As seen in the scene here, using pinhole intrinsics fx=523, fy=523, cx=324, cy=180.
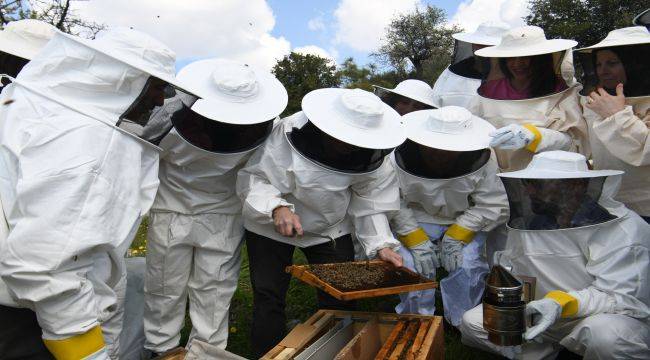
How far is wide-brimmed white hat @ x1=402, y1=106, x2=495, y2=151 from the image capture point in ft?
13.0

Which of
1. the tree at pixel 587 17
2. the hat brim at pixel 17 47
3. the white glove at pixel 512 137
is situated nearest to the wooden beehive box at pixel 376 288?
the white glove at pixel 512 137

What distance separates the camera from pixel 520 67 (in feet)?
14.1

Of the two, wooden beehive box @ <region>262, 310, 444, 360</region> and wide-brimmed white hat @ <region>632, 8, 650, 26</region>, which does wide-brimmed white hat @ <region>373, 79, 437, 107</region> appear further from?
wooden beehive box @ <region>262, 310, 444, 360</region>

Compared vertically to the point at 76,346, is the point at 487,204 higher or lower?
lower

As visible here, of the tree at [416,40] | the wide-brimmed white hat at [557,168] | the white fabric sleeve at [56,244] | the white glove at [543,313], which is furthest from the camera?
the tree at [416,40]

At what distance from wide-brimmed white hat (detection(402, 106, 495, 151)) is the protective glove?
105mm

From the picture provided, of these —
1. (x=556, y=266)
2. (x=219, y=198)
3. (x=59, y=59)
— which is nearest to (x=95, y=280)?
(x=59, y=59)

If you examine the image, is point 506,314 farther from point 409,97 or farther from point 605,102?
point 409,97

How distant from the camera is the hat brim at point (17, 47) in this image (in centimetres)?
379

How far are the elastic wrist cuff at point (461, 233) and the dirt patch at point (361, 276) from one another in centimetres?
116

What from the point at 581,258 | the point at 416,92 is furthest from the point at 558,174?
the point at 416,92

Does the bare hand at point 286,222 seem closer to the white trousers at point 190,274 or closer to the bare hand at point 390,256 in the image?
the bare hand at point 390,256

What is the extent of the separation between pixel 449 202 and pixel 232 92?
2036 mm

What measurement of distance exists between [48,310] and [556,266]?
295 centimetres
